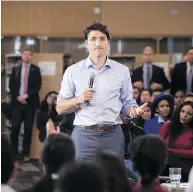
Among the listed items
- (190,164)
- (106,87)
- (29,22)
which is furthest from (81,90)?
(29,22)

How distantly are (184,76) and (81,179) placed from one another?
20.3 feet

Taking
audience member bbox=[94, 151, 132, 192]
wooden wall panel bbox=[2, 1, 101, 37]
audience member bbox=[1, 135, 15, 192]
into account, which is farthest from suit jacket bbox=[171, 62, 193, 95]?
audience member bbox=[1, 135, 15, 192]

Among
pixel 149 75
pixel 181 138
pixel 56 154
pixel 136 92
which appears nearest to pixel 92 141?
pixel 56 154

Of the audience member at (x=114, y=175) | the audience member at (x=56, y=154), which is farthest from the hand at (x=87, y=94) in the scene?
the audience member at (x=114, y=175)

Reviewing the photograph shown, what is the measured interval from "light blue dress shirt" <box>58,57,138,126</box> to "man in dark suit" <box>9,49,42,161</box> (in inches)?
192

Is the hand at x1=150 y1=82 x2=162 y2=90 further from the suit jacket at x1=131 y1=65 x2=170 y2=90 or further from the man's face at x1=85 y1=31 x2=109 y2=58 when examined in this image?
the man's face at x1=85 y1=31 x2=109 y2=58

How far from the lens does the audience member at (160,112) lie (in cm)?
569

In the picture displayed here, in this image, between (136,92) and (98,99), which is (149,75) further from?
(98,99)

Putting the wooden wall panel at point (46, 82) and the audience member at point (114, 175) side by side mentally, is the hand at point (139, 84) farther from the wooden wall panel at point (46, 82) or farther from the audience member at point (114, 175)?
the audience member at point (114, 175)

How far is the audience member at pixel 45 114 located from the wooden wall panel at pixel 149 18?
80.3 inches

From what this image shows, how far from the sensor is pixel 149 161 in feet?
8.26

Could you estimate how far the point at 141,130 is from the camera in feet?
19.1

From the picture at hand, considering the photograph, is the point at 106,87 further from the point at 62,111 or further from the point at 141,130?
the point at 141,130

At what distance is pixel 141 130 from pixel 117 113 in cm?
220
